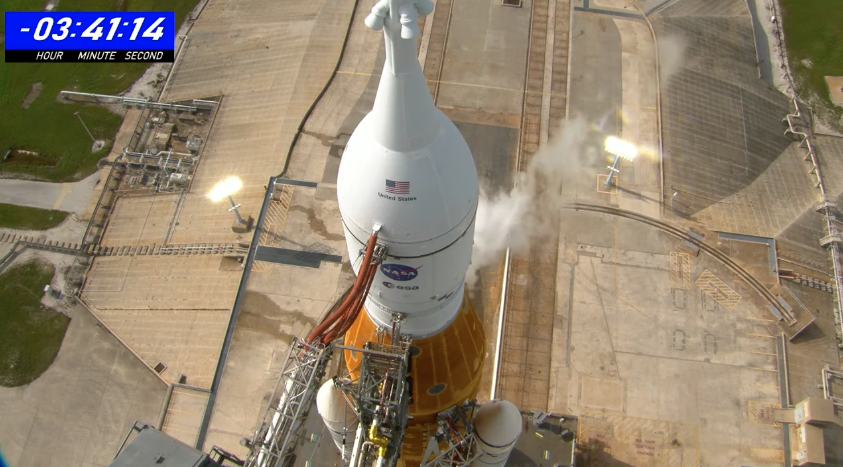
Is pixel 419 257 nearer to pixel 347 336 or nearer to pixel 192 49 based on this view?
pixel 347 336

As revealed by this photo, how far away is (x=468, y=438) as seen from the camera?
22344 millimetres

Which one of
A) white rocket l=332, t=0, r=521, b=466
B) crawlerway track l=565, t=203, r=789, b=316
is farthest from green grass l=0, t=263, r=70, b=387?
crawlerway track l=565, t=203, r=789, b=316

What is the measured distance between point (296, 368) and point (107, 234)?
32286mm

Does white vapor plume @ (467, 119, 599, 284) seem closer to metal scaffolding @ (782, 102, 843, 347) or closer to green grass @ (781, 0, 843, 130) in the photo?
metal scaffolding @ (782, 102, 843, 347)

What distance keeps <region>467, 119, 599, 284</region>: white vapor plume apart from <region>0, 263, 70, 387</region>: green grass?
2970 centimetres

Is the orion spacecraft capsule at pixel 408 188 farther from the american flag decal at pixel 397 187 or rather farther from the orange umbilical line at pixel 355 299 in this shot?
the orange umbilical line at pixel 355 299

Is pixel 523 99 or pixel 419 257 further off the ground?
pixel 523 99

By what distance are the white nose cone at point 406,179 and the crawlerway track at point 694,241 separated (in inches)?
1048

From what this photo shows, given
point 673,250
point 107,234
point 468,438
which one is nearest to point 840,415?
point 673,250

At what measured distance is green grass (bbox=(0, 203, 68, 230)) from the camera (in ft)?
139

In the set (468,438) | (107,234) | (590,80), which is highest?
(590,80)

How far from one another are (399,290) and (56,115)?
45.7 metres
